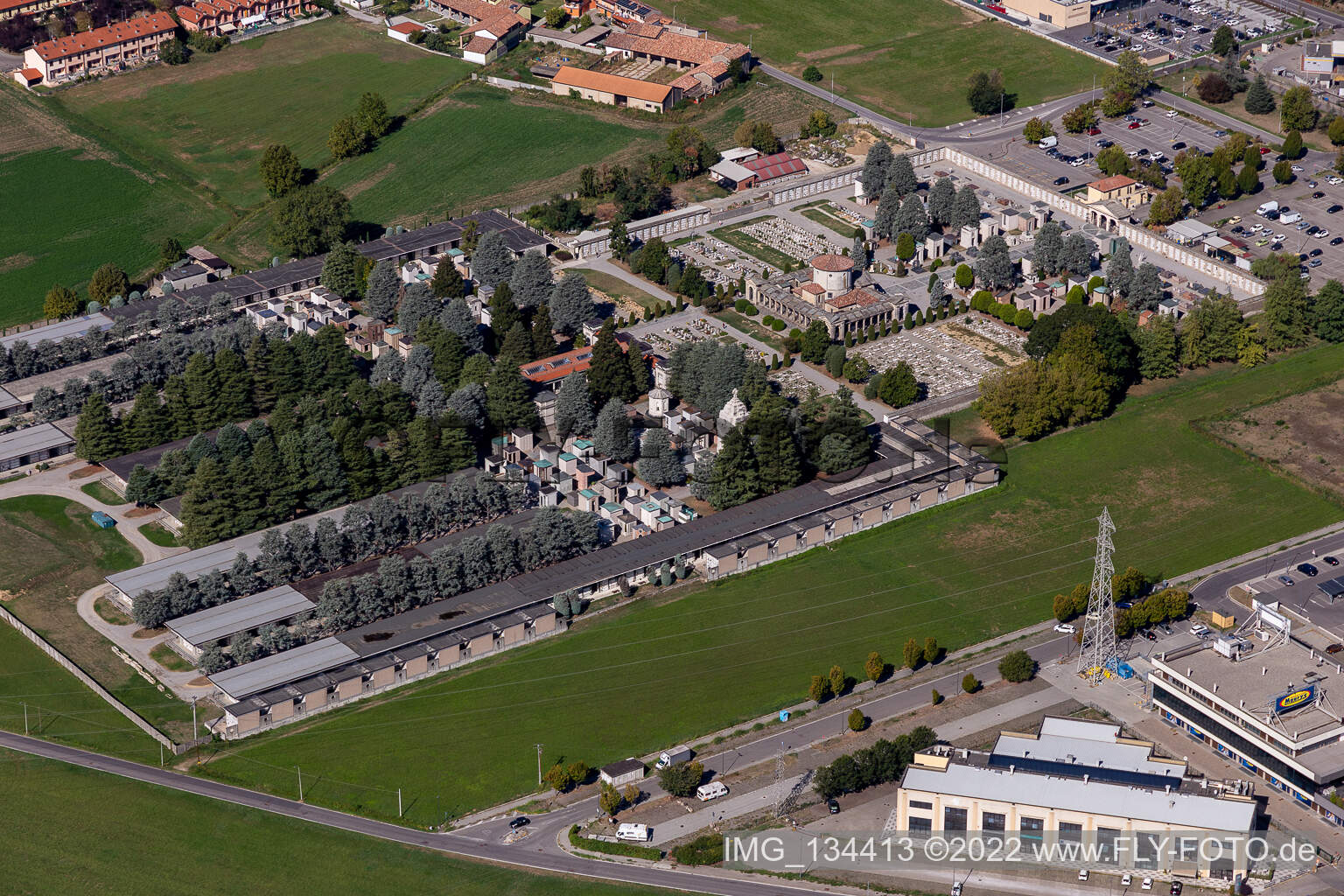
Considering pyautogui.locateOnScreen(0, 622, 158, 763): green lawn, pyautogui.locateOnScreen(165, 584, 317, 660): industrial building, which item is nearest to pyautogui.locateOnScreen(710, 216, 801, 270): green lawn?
pyautogui.locateOnScreen(165, 584, 317, 660): industrial building

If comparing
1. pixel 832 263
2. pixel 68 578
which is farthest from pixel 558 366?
pixel 68 578

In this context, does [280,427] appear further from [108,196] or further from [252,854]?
[108,196]

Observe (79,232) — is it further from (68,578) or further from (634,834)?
(634,834)

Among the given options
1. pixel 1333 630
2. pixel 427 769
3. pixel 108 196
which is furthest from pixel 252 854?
pixel 108 196

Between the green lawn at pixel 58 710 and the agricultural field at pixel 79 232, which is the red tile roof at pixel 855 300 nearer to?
the agricultural field at pixel 79 232

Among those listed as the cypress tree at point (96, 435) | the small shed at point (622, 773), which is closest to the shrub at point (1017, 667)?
the small shed at point (622, 773)

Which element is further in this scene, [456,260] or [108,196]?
[108,196]

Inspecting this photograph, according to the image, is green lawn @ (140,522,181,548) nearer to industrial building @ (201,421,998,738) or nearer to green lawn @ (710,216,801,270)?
industrial building @ (201,421,998,738)
